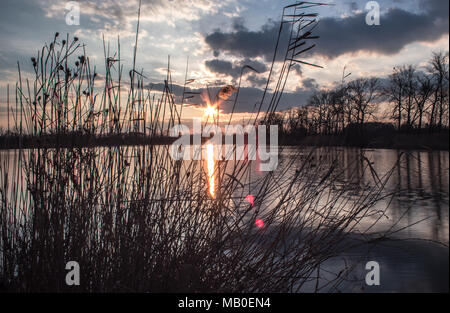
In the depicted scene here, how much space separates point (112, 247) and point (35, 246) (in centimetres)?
48

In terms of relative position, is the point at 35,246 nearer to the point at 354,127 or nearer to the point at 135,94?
the point at 135,94

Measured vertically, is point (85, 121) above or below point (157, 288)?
above

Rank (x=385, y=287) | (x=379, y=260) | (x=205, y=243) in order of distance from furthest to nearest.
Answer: (x=379, y=260) → (x=385, y=287) → (x=205, y=243)

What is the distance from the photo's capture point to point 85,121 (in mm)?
2240

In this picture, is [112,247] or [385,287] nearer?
[112,247]

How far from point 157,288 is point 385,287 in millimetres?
2078

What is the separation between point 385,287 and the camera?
2.68m
